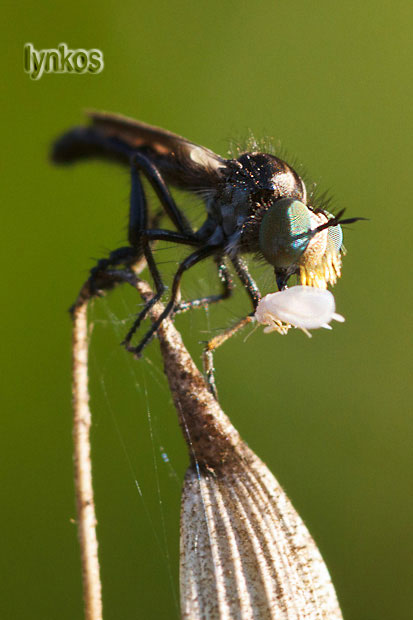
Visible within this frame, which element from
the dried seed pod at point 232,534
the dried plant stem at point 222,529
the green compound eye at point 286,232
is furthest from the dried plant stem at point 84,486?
the green compound eye at point 286,232

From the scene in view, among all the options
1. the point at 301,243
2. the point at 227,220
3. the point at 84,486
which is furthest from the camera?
the point at 227,220

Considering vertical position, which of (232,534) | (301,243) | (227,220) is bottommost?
(232,534)

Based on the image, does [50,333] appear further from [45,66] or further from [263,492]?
[263,492]

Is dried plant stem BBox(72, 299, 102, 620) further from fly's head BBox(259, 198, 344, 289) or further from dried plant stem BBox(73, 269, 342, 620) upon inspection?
fly's head BBox(259, 198, 344, 289)

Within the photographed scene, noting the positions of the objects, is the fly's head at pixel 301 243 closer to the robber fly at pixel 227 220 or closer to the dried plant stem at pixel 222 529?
the robber fly at pixel 227 220

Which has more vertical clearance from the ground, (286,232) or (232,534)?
(286,232)

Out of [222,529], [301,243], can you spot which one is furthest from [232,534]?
[301,243]

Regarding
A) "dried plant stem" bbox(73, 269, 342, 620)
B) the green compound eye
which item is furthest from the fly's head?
"dried plant stem" bbox(73, 269, 342, 620)

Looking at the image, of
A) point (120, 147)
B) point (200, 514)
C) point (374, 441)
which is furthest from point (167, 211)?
point (374, 441)

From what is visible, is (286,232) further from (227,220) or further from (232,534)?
(232,534)
